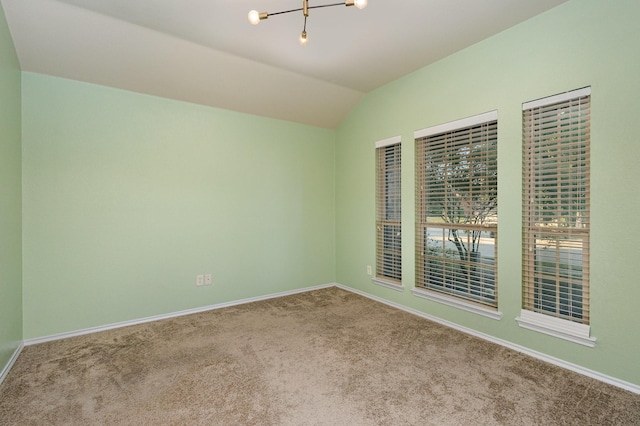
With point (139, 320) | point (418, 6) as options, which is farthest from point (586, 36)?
point (139, 320)

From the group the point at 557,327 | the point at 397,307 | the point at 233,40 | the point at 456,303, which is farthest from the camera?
the point at 397,307

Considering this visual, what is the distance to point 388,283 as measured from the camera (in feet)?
12.8

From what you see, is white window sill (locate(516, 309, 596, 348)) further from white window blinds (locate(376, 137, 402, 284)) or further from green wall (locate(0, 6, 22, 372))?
green wall (locate(0, 6, 22, 372))

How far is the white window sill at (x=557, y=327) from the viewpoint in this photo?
2236 mm

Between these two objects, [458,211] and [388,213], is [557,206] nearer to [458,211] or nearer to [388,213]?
[458,211]

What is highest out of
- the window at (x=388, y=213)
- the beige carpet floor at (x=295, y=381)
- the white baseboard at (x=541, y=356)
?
the window at (x=388, y=213)

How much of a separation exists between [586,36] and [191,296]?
14.9 ft

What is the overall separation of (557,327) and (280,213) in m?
3.31

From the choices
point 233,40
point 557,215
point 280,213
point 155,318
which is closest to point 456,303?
point 557,215

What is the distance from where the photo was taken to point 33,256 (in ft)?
9.25

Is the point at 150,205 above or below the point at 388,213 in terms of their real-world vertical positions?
above

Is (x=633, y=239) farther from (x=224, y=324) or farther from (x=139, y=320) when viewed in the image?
(x=139, y=320)

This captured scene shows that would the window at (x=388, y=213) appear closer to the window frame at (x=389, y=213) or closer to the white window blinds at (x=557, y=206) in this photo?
the window frame at (x=389, y=213)

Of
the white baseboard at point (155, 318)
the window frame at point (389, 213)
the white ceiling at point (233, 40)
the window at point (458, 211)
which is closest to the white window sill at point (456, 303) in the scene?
the window at point (458, 211)
